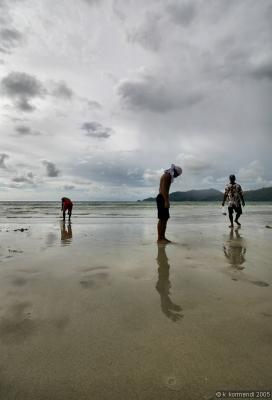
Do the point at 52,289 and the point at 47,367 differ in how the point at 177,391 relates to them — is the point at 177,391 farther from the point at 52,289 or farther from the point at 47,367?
the point at 52,289

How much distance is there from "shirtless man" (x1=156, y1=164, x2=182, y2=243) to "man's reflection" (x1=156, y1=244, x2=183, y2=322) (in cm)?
243

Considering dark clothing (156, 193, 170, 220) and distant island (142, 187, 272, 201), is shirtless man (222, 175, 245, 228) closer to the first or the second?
dark clothing (156, 193, 170, 220)

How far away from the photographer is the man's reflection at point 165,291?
2.76m

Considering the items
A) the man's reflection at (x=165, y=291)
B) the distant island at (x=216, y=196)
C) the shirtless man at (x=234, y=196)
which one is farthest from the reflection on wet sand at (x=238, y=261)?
the distant island at (x=216, y=196)

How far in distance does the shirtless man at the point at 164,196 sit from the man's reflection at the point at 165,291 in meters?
2.43

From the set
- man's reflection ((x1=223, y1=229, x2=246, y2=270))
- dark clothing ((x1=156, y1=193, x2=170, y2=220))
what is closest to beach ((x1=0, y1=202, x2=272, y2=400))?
man's reflection ((x1=223, y1=229, x2=246, y2=270))

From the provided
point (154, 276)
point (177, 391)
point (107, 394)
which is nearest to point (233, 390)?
point (177, 391)

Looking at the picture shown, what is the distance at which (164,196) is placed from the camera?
8102 mm

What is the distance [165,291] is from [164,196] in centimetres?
481

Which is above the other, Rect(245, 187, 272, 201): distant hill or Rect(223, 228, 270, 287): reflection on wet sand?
Rect(245, 187, 272, 201): distant hill

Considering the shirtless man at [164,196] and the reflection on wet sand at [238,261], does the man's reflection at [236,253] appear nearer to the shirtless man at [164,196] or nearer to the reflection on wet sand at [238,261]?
the reflection on wet sand at [238,261]

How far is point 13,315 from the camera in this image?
2.77 m

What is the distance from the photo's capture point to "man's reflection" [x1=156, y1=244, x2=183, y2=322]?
276 centimetres

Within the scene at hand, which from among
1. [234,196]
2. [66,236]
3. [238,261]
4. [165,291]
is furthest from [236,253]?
[234,196]
